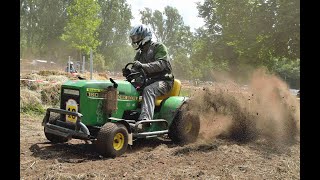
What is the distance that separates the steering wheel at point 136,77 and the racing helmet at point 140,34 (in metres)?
0.55

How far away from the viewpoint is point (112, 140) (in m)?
5.44

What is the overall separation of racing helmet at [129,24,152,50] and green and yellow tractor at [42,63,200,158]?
2.06ft

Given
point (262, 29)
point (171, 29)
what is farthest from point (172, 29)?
point (262, 29)

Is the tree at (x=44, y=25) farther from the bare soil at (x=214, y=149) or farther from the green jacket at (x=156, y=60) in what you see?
the green jacket at (x=156, y=60)

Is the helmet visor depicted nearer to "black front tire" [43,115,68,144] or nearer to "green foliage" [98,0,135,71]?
"black front tire" [43,115,68,144]

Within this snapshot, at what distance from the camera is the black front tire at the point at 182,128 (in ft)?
22.8

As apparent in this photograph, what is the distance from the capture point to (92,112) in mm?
5781

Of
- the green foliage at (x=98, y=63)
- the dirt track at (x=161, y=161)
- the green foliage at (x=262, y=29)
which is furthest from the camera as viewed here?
the green foliage at (x=98, y=63)

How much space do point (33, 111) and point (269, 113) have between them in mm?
6723

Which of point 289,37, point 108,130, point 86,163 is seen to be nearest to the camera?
point 86,163

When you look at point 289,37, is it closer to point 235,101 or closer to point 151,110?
point 235,101

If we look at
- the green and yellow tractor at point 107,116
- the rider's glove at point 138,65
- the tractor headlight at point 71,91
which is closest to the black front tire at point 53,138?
the green and yellow tractor at point 107,116
